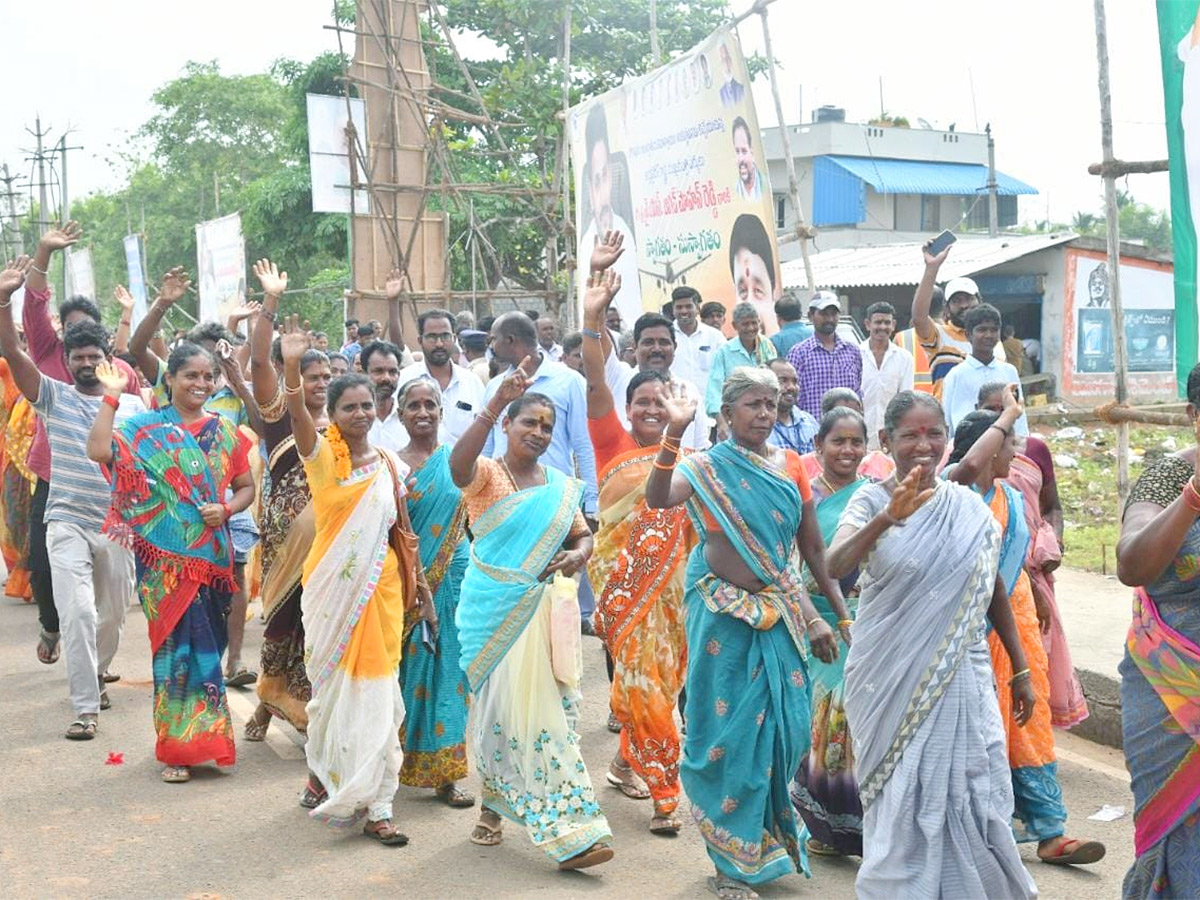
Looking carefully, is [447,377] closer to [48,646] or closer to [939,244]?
[48,646]

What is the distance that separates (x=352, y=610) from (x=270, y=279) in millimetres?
1878

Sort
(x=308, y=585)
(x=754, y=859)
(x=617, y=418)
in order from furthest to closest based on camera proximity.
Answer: (x=617, y=418)
(x=308, y=585)
(x=754, y=859)

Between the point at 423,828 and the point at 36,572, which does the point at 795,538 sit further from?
the point at 36,572

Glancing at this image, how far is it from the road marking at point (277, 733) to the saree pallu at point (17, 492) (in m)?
1.65

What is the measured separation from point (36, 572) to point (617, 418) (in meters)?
3.46

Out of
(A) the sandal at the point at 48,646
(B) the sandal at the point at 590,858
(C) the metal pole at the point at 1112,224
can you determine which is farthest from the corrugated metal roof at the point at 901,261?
(B) the sandal at the point at 590,858

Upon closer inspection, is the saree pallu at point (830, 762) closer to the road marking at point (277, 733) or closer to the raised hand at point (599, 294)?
the raised hand at point (599, 294)

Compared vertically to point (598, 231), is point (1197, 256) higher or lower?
lower

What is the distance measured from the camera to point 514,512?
551 cm

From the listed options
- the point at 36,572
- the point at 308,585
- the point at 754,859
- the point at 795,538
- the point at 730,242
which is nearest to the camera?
the point at 754,859

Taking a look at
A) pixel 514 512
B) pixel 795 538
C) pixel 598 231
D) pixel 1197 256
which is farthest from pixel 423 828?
pixel 598 231

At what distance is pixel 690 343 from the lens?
10.5 meters

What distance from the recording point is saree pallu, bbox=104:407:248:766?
20.7 feet

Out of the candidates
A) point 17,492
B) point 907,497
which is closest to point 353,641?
point 907,497
